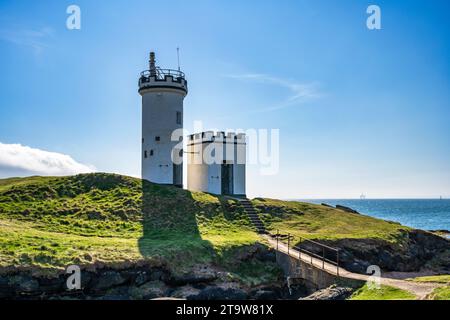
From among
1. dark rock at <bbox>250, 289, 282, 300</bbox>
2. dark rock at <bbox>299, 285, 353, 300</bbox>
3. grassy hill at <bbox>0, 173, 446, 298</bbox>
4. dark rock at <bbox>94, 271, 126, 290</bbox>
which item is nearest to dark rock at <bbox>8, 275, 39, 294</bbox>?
grassy hill at <bbox>0, 173, 446, 298</bbox>

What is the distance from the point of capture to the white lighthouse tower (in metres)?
38.9

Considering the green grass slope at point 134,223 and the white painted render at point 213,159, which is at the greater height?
the white painted render at point 213,159

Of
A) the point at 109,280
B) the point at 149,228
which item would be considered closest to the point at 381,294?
the point at 109,280

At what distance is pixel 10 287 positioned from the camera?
19469 millimetres

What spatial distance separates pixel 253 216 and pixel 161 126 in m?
11.6

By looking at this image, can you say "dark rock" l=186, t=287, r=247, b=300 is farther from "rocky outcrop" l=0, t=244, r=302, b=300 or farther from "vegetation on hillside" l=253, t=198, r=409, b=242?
"vegetation on hillside" l=253, t=198, r=409, b=242

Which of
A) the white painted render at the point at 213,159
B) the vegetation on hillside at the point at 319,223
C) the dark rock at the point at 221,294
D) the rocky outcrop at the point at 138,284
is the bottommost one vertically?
the dark rock at the point at 221,294

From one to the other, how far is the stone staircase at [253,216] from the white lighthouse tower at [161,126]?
6860 mm

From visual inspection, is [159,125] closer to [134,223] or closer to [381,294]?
[134,223]

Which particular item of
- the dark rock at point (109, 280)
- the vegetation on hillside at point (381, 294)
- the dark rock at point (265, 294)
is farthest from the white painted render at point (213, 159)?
the vegetation on hillside at point (381, 294)

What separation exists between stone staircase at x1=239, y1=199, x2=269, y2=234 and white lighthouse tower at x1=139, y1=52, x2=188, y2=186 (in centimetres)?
686

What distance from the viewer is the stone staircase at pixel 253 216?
3120cm

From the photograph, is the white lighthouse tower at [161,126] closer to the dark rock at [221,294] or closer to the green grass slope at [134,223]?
the green grass slope at [134,223]
